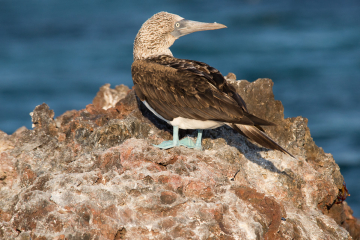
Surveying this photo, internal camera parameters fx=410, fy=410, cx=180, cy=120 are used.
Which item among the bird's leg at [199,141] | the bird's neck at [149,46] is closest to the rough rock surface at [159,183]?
the bird's leg at [199,141]

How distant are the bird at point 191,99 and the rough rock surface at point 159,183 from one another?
15.4 inches

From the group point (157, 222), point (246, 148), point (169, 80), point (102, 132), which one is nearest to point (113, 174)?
point (157, 222)

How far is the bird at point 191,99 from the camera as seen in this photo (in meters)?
5.23

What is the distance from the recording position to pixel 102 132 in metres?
5.83

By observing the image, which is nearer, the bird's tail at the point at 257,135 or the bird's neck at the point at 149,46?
the bird's tail at the point at 257,135

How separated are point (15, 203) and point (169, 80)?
2.54 m

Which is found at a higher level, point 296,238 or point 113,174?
point 113,174

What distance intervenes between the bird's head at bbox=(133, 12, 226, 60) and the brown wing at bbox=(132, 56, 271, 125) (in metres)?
0.77

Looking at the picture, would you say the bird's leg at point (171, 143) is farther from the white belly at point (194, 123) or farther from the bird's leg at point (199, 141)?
the bird's leg at point (199, 141)

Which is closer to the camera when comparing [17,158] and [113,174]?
[113,174]

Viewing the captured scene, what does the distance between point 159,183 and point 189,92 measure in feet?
4.77

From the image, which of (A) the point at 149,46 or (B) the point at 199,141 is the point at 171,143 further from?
(A) the point at 149,46

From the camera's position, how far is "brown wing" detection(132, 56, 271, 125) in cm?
531

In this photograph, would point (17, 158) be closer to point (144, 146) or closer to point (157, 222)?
point (144, 146)
